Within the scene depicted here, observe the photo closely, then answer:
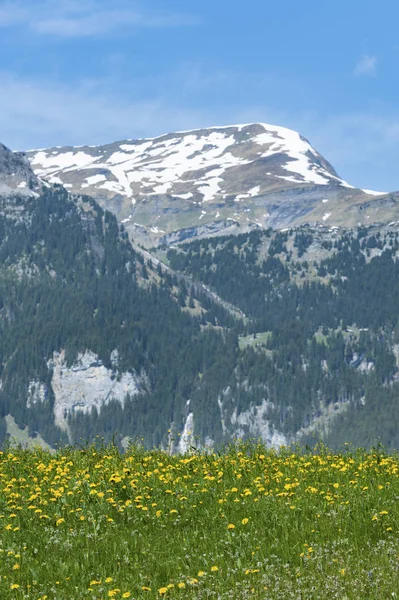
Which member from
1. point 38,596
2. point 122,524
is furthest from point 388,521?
point 38,596

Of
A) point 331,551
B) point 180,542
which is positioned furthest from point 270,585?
point 180,542

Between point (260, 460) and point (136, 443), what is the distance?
364 cm

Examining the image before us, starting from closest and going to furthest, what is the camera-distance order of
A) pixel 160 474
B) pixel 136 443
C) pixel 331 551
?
pixel 331 551
pixel 160 474
pixel 136 443

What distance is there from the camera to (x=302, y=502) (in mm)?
16469

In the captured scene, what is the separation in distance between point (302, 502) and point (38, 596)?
5.46 meters

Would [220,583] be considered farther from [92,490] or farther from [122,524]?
[92,490]

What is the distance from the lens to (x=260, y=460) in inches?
803

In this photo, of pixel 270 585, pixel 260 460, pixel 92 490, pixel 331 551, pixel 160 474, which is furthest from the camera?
pixel 260 460

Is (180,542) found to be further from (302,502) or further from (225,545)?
(302,502)

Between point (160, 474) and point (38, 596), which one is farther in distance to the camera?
point (160, 474)

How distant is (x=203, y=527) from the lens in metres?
16.0

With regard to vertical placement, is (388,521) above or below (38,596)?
above

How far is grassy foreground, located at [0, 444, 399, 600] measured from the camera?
43.0ft

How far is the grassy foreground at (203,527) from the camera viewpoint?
1311cm
